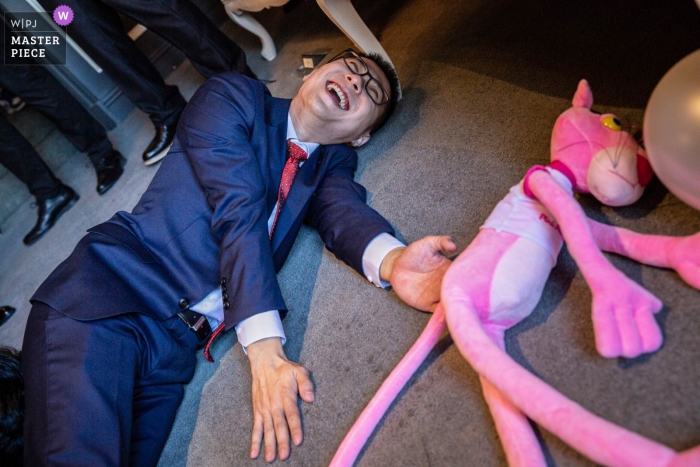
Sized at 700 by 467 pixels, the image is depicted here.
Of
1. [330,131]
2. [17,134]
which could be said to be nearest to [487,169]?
[330,131]

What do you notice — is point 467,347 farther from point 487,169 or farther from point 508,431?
point 487,169

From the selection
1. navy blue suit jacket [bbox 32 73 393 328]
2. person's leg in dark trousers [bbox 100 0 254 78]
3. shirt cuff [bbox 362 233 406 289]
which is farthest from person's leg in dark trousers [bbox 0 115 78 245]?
shirt cuff [bbox 362 233 406 289]

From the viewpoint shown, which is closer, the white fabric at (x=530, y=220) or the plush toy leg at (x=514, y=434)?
the plush toy leg at (x=514, y=434)

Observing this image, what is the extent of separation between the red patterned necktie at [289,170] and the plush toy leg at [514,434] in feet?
2.03

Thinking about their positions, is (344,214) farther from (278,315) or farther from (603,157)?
(603,157)

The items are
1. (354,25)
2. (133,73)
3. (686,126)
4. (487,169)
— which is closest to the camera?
(686,126)

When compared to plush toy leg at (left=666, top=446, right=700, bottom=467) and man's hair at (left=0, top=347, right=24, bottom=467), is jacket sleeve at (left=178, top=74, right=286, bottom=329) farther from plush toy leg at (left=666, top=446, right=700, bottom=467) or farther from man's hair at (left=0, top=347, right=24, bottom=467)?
plush toy leg at (left=666, top=446, right=700, bottom=467)

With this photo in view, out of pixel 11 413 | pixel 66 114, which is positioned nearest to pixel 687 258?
pixel 11 413

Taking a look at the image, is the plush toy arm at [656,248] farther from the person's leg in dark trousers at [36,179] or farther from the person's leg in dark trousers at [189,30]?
the person's leg in dark trousers at [36,179]

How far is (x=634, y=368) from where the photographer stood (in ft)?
2.07

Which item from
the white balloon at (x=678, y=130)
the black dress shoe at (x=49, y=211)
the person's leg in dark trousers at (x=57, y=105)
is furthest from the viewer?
the black dress shoe at (x=49, y=211)

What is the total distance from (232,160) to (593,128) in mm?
702

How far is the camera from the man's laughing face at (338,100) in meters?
1.05

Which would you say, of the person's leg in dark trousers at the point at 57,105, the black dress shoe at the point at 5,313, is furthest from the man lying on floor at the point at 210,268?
the person's leg in dark trousers at the point at 57,105
